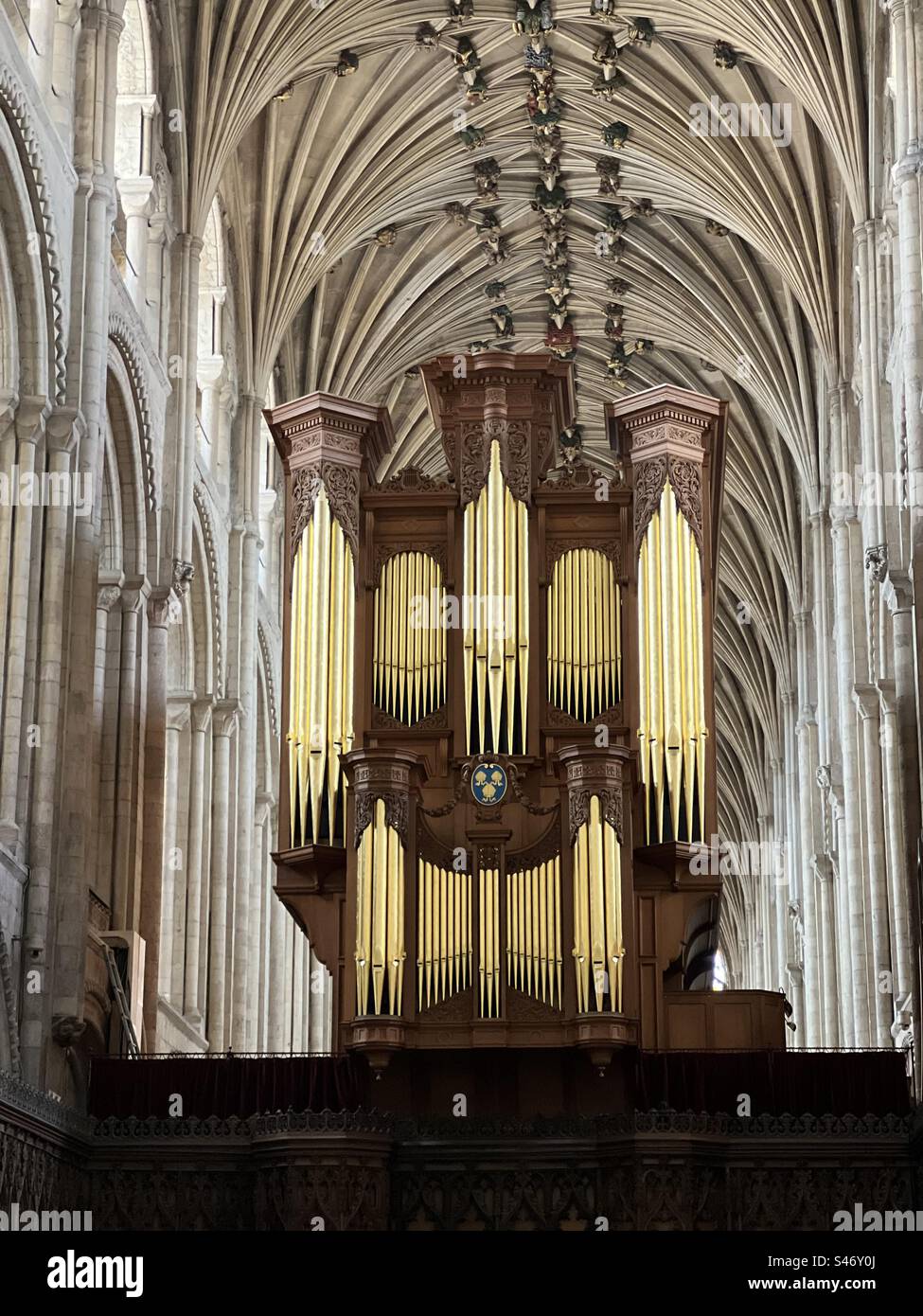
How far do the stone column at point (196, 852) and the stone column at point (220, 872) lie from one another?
0.24 metres

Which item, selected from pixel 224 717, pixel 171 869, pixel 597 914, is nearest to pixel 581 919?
pixel 597 914

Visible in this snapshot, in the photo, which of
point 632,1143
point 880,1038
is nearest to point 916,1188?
point 632,1143

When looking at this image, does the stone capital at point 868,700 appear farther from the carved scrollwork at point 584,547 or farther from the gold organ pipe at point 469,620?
the gold organ pipe at point 469,620

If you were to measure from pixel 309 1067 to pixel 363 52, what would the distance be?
64.9 ft

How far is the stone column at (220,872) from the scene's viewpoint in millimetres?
33062

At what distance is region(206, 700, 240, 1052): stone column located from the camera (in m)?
33.1

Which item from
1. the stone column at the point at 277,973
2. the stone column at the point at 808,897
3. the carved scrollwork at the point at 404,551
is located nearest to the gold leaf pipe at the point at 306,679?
the carved scrollwork at the point at 404,551

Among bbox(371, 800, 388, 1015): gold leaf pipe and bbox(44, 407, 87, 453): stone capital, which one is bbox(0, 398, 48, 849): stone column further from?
bbox(371, 800, 388, 1015): gold leaf pipe

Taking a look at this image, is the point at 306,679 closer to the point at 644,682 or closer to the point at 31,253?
the point at 644,682

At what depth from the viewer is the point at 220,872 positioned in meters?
33.5

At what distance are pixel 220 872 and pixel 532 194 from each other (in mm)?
15735

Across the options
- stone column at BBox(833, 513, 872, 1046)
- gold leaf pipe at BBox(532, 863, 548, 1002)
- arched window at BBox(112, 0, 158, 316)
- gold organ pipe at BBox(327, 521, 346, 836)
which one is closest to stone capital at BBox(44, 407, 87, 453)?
gold organ pipe at BBox(327, 521, 346, 836)

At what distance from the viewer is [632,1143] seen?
21.1 meters
